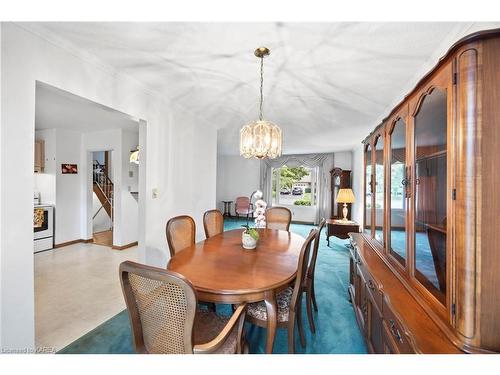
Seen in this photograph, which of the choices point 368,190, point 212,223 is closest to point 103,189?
point 212,223

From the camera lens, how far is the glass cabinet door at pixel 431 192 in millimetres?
967

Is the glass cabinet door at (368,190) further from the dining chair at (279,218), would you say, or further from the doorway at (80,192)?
the doorway at (80,192)

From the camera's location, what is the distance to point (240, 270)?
1.53 m

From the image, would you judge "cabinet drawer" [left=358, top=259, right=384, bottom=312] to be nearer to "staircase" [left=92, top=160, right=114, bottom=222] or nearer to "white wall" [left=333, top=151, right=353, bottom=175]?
"white wall" [left=333, top=151, right=353, bottom=175]

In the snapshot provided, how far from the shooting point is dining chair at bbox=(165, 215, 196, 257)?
79.0 inches

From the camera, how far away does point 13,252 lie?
1396mm

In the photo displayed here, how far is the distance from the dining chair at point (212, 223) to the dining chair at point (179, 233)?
356mm

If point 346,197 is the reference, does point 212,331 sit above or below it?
below

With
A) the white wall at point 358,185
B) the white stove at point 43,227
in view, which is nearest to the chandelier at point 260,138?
the white wall at point 358,185

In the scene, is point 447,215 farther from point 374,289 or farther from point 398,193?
point 374,289

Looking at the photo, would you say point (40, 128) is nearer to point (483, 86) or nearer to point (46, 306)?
point (46, 306)

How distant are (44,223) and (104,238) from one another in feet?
3.96

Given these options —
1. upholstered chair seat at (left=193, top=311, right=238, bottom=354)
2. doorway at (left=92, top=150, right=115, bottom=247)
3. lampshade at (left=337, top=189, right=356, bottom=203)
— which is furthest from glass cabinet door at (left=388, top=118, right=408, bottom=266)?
doorway at (left=92, top=150, right=115, bottom=247)
